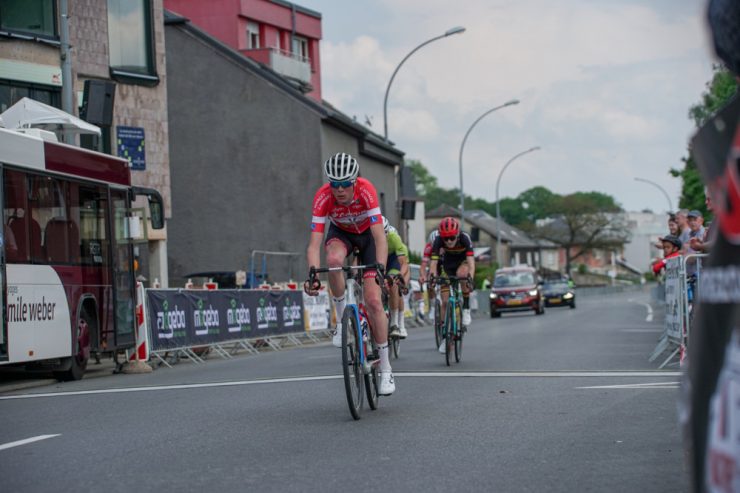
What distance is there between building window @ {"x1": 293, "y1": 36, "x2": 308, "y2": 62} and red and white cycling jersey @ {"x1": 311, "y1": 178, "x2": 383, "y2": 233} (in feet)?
146

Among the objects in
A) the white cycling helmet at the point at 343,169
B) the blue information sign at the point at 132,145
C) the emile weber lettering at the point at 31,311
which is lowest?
the emile weber lettering at the point at 31,311

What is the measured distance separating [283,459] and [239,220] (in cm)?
3786


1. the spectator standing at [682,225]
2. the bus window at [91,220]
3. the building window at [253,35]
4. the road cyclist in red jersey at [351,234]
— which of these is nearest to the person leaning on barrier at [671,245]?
the spectator standing at [682,225]

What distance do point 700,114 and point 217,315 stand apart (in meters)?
62.6

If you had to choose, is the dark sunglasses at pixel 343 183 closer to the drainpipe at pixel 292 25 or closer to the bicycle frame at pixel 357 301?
the bicycle frame at pixel 357 301

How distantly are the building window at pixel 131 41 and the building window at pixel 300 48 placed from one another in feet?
67.4

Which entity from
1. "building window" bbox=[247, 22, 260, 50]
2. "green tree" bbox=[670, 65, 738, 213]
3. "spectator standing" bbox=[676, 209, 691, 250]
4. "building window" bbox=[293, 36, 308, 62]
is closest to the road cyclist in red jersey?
"spectator standing" bbox=[676, 209, 691, 250]

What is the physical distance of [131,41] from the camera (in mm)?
32625

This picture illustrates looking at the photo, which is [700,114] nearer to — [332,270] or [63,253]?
[63,253]

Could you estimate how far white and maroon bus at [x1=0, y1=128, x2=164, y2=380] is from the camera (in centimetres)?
1422

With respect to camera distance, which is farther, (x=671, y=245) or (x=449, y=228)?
(x=671, y=245)

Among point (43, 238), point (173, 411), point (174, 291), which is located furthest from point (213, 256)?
point (173, 411)

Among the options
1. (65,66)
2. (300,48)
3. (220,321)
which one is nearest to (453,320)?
(220,321)

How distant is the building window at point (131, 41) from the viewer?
32.0 metres
